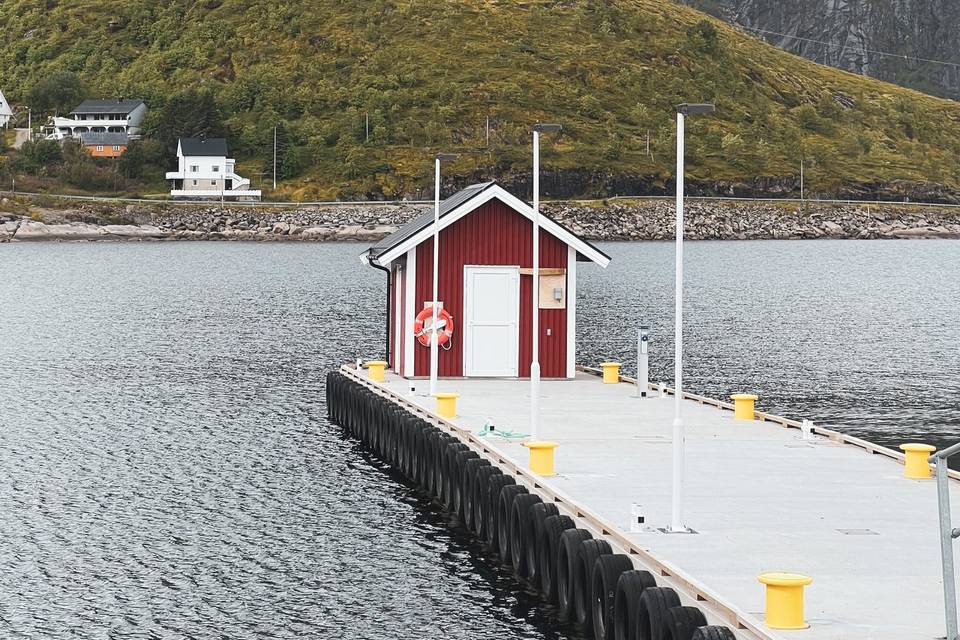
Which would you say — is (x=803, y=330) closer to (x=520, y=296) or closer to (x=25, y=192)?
(x=520, y=296)

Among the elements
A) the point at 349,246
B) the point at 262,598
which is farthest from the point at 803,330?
the point at 349,246

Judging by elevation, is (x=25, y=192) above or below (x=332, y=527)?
above

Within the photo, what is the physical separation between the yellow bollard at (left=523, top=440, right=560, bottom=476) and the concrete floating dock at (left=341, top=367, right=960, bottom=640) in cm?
21

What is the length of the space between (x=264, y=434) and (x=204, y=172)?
512 feet

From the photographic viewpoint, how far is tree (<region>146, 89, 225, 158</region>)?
19550 cm

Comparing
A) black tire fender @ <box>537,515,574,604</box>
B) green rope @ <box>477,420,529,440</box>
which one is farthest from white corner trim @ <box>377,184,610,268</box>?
black tire fender @ <box>537,515,574,604</box>

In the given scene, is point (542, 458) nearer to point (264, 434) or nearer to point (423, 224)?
point (423, 224)

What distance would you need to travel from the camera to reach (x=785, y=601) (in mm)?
14070

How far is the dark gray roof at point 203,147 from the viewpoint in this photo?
18862cm

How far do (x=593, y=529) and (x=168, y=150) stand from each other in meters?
183

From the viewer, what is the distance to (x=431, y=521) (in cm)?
2748

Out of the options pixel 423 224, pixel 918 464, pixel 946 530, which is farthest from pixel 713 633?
pixel 423 224

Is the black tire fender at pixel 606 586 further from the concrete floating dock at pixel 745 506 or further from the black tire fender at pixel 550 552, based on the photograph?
the black tire fender at pixel 550 552

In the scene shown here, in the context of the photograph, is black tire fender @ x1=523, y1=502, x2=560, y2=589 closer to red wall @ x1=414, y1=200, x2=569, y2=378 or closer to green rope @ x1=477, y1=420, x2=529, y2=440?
green rope @ x1=477, y1=420, x2=529, y2=440
